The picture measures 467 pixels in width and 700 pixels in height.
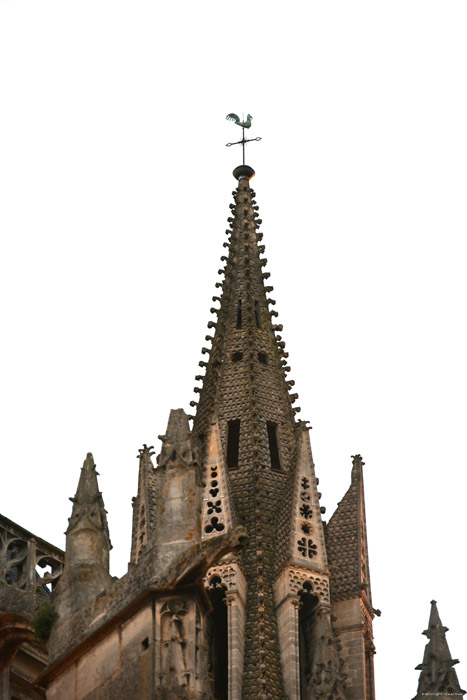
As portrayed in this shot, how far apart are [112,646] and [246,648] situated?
19692mm

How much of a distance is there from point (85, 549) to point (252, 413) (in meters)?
23.2

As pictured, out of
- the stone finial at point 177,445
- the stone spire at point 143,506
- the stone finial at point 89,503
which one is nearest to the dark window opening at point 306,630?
the stone spire at point 143,506

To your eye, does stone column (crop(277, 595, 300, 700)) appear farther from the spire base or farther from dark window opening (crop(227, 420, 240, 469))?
the spire base

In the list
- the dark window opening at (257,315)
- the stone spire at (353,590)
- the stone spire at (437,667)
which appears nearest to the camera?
the stone spire at (437,667)

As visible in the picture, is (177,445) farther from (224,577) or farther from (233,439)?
(233,439)

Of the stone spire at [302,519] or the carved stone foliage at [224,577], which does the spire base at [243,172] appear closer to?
Result: the stone spire at [302,519]

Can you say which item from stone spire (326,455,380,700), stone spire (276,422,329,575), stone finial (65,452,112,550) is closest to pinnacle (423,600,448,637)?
stone spire (326,455,380,700)

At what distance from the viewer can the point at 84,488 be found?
20672 millimetres

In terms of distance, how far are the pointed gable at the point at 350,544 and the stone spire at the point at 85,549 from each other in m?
19.5

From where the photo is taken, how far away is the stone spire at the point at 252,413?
3859cm

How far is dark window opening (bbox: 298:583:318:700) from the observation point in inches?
1505

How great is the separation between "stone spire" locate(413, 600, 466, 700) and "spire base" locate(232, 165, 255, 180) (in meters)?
17.3

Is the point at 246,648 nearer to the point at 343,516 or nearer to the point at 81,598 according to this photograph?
the point at 343,516

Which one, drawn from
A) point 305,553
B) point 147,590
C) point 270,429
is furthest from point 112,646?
point 270,429
